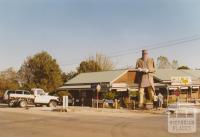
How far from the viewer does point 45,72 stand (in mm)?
73812

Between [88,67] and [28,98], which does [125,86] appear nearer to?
[28,98]

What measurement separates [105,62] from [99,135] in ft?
250

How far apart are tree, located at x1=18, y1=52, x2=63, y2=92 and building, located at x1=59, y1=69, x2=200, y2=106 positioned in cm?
1205

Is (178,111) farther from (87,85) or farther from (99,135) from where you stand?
(87,85)

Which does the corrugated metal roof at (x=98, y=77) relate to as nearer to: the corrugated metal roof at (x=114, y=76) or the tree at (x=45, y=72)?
the corrugated metal roof at (x=114, y=76)

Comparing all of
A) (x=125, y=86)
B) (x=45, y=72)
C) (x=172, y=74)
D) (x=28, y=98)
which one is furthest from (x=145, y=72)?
(x=45, y=72)

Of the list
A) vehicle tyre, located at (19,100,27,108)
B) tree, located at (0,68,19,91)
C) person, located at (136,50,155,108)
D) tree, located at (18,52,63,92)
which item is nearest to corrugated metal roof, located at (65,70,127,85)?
person, located at (136,50,155,108)

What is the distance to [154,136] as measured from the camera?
690 inches

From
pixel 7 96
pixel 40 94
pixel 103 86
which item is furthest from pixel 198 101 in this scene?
pixel 7 96

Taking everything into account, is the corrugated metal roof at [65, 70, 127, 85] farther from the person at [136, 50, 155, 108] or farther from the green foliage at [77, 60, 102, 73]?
the green foliage at [77, 60, 102, 73]

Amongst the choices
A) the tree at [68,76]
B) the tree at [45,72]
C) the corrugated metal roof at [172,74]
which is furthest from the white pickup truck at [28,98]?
the tree at [68,76]

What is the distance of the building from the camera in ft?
171

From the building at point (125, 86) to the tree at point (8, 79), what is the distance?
1575 centimetres

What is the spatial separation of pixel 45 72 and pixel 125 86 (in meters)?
24.7
